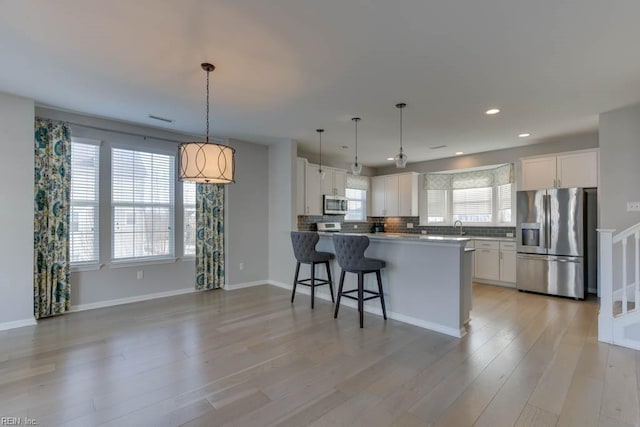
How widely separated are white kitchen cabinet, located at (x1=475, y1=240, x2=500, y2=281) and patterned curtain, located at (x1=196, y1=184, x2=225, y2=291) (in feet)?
15.7

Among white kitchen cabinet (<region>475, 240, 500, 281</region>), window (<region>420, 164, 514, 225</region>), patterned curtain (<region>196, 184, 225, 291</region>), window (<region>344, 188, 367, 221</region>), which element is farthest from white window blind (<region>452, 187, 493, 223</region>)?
patterned curtain (<region>196, 184, 225, 291</region>)

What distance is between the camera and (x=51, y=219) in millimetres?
3818

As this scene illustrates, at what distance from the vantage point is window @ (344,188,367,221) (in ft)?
24.1

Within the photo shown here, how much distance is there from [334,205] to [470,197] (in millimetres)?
3004

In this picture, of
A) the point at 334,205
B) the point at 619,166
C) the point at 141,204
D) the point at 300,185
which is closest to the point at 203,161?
the point at 141,204

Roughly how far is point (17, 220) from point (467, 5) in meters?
4.83

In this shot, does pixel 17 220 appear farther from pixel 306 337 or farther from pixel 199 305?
pixel 306 337

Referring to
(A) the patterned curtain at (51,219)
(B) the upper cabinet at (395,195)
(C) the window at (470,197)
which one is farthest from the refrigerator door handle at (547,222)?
(A) the patterned curtain at (51,219)

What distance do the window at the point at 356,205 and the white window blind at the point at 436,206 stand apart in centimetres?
153

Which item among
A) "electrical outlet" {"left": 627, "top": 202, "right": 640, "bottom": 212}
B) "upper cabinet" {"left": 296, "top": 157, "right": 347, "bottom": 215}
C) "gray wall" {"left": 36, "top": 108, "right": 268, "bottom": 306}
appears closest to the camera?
"electrical outlet" {"left": 627, "top": 202, "right": 640, "bottom": 212}

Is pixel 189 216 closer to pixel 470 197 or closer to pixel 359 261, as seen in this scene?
pixel 359 261

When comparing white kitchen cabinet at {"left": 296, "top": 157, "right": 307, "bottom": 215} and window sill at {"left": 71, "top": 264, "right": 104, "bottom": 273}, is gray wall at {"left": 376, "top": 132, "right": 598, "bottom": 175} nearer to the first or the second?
white kitchen cabinet at {"left": 296, "top": 157, "right": 307, "bottom": 215}

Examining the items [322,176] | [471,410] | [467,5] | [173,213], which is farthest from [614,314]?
[173,213]

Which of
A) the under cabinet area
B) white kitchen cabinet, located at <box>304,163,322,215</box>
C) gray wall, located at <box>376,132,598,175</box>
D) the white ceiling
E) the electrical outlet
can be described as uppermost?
the white ceiling
